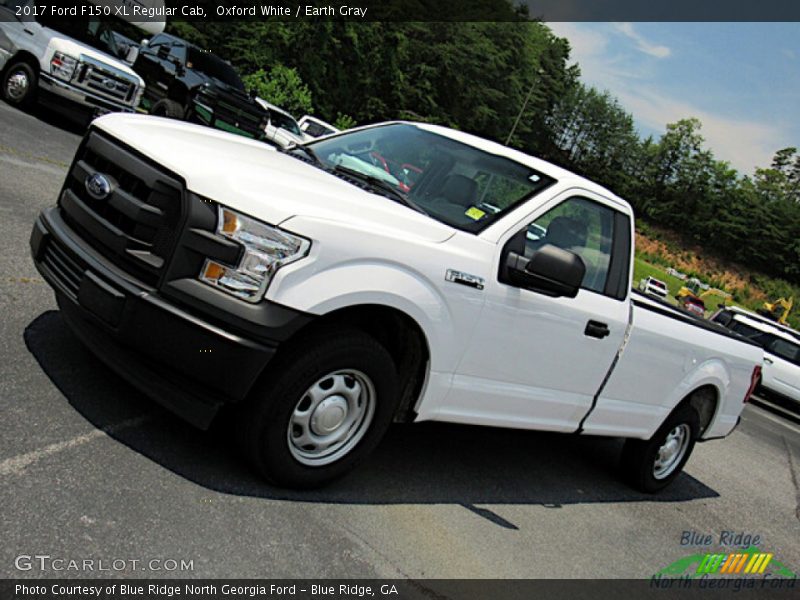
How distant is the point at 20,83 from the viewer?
40.0ft

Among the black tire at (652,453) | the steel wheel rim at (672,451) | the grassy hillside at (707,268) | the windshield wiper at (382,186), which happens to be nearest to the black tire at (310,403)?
the windshield wiper at (382,186)

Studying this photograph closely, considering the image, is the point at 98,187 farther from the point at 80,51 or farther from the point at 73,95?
the point at 80,51

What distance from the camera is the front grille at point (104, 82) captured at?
12.4 m

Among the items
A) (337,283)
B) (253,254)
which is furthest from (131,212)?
(337,283)

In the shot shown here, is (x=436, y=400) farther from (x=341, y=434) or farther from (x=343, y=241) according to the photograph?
(x=343, y=241)

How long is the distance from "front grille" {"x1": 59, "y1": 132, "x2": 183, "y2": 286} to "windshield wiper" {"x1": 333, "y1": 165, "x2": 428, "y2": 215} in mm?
1185

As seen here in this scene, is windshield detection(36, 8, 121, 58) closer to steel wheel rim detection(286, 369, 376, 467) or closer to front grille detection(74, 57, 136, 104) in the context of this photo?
front grille detection(74, 57, 136, 104)

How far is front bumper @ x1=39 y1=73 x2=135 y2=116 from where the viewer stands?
1209 centimetres

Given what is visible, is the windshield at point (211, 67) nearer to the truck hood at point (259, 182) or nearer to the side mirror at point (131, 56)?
the side mirror at point (131, 56)

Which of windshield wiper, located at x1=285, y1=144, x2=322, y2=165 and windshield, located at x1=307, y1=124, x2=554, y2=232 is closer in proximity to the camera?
windshield, located at x1=307, y1=124, x2=554, y2=232

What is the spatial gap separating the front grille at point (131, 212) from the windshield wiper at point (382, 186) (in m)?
1.18

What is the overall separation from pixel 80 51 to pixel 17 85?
1117 millimetres

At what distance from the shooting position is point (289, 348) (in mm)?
3432

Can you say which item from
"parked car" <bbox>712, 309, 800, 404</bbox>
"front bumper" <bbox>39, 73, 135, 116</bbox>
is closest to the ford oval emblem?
"front bumper" <bbox>39, 73, 135, 116</bbox>
